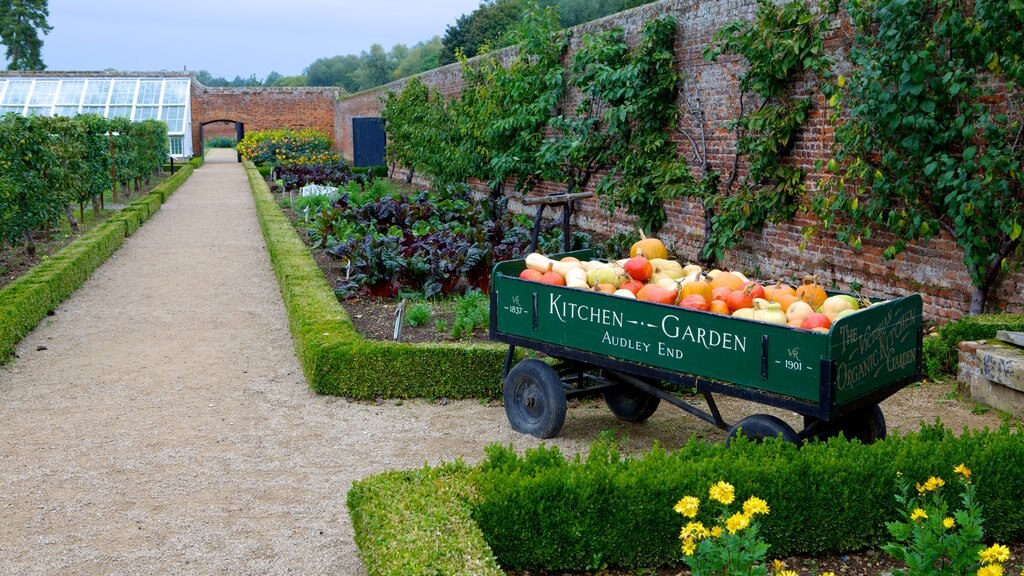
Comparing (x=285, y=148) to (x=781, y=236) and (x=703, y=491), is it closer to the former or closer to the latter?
(x=781, y=236)

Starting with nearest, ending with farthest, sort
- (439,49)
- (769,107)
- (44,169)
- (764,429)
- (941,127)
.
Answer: (764,429) → (941,127) → (769,107) → (44,169) → (439,49)

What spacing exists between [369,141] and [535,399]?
2316 cm

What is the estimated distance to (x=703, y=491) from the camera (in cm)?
349

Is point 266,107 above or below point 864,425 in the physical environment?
above

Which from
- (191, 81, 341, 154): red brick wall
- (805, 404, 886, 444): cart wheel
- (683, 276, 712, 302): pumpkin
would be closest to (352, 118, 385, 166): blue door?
(191, 81, 341, 154): red brick wall

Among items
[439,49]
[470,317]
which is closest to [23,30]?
[439,49]

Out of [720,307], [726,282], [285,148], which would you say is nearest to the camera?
[720,307]

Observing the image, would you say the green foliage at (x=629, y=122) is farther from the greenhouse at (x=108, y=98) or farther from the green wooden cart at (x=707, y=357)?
the greenhouse at (x=108, y=98)

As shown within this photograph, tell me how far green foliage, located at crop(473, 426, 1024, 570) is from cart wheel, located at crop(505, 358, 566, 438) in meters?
1.15

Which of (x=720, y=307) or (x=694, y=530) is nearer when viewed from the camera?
(x=694, y=530)

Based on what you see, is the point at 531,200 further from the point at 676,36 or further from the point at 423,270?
the point at 676,36

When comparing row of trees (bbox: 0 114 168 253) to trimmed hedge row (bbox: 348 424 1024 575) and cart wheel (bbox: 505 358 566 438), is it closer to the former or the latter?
cart wheel (bbox: 505 358 566 438)

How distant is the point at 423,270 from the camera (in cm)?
830

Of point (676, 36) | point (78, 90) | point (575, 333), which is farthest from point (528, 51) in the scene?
point (78, 90)
